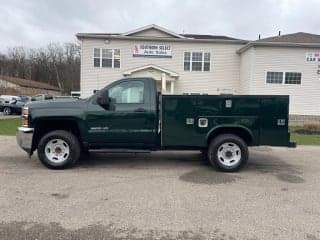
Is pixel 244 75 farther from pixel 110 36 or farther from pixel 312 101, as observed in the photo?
pixel 110 36

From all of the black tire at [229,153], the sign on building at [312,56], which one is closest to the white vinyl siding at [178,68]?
the sign on building at [312,56]

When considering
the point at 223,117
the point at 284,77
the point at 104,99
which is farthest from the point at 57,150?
the point at 284,77

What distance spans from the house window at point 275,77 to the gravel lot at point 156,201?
1443cm

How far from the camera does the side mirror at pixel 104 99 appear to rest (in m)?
6.91

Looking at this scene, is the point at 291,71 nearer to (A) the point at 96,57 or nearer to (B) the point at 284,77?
(B) the point at 284,77

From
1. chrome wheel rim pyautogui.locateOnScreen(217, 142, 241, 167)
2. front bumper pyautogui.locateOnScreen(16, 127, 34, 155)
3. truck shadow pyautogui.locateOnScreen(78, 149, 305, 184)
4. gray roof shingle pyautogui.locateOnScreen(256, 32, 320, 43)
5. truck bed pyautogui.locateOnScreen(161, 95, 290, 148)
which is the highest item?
gray roof shingle pyautogui.locateOnScreen(256, 32, 320, 43)

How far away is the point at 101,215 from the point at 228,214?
1.78 meters

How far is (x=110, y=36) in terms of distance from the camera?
22.6 metres

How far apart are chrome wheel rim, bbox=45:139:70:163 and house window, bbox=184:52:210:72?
17.4m

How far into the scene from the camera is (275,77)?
843 inches

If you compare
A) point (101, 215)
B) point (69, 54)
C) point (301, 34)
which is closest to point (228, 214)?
point (101, 215)

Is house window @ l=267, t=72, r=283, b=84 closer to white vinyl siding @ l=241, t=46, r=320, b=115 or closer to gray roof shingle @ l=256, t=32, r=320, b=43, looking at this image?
white vinyl siding @ l=241, t=46, r=320, b=115

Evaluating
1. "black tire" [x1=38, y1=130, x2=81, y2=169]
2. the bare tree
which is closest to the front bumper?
"black tire" [x1=38, y1=130, x2=81, y2=169]

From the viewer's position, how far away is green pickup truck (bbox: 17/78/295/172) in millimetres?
6879
